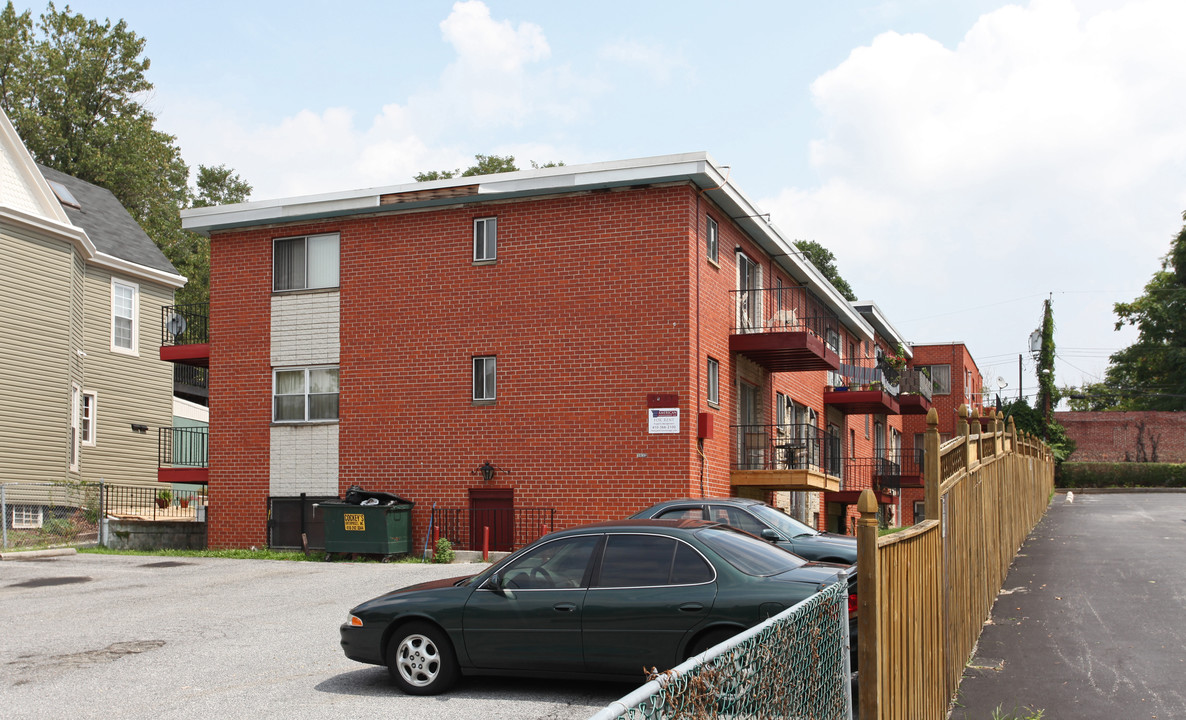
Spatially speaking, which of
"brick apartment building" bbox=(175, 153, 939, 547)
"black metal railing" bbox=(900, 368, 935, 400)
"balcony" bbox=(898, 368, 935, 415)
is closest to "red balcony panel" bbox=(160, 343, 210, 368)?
"brick apartment building" bbox=(175, 153, 939, 547)

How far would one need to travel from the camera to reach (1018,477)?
20.3m

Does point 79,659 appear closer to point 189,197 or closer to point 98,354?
point 98,354

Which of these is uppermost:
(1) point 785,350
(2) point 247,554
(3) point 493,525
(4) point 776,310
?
(4) point 776,310

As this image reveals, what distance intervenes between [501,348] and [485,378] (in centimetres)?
73

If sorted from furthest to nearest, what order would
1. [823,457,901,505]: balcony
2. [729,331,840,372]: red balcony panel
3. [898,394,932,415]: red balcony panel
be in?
[898,394,932,415]: red balcony panel, [823,457,901,505]: balcony, [729,331,840,372]: red balcony panel

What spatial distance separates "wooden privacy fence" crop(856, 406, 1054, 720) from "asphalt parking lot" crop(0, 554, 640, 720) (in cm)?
264

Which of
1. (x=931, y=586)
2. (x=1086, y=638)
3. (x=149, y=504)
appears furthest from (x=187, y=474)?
(x=931, y=586)

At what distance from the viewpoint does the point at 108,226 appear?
34750 mm

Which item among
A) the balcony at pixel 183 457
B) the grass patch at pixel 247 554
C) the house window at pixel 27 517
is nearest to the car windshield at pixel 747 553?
the grass patch at pixel 247 554

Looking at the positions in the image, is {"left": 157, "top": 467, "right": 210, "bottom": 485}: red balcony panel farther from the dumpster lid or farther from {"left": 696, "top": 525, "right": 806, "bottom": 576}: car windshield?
{"left": 696, "top": 525, "right": 806, "bottom": 576}: car windshield

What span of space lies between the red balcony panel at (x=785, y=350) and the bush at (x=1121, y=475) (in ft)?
109

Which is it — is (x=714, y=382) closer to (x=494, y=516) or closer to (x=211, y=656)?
(x=494, y=516)

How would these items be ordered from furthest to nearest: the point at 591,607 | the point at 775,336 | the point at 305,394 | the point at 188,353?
1. the point at 188,353
2. the point at 305,394
3. the point at 775,336
4. the point at 591,607

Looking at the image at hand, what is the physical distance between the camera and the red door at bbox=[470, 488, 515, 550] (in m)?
22.4
